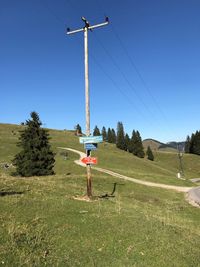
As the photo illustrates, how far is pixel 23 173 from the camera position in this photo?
4025 centimetres

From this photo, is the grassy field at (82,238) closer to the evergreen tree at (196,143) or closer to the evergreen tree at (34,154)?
the evergreen tree at (34,154)

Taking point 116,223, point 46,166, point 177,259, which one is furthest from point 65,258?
point 46,166

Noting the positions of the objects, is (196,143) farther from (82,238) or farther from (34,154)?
(82,238)

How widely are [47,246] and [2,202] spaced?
5.75 metres

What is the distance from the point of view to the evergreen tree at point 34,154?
39906 millimetres

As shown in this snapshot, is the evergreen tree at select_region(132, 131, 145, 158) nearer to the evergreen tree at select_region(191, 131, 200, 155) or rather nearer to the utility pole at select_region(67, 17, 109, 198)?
the evergreen tree at select_region(191, 131, 200, 155)

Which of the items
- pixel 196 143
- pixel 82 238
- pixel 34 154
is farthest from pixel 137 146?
pixel 82 238

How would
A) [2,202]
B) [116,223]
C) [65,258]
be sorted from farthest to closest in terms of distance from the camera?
1. [2,202]
2. [116,223]
3. [65,258]

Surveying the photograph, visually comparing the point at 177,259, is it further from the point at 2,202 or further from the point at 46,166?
the point at 46,166

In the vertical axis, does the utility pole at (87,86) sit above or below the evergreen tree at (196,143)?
below

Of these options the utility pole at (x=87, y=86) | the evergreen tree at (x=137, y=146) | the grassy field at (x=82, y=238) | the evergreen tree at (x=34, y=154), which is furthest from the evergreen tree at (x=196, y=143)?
the grassy field at (x=82, y=238)

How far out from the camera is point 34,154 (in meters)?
40.0

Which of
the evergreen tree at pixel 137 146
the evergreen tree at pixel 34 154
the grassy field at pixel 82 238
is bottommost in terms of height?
the grassy field at pixel 82 238

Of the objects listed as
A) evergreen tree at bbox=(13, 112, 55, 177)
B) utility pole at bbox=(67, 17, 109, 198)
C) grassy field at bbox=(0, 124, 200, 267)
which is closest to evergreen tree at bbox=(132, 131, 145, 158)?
evergreen tree at bbox=(13, 112, 55, 177)
